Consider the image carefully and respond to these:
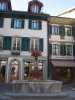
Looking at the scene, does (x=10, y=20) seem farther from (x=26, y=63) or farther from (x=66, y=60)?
(x=66, y=60)

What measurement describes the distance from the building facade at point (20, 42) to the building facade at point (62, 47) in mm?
1156

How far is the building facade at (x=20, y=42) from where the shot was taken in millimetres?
24953

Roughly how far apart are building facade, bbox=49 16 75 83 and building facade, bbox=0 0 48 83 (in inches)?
45.5

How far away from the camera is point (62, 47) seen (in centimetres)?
Result: 2698

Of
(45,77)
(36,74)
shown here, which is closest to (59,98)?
(36,74)

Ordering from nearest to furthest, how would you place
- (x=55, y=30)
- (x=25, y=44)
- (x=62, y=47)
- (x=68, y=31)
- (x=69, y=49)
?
(x=25, y=44) < (x=62, y=47) < (x=69, y=49) < (x=55, y=30) < (x=68, y=31)

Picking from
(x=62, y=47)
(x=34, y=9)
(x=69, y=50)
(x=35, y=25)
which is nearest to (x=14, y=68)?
(x=35, y=25)

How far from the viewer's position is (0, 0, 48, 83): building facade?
25.0 meters

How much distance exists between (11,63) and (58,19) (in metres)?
8.75

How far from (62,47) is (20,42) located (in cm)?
585

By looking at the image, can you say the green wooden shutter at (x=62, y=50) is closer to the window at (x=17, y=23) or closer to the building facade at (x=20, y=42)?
the building facade at (x=20, y=42)

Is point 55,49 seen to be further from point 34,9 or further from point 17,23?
point 34,9

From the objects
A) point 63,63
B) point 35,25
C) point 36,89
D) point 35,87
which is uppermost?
point 35,25

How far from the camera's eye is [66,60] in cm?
2669
